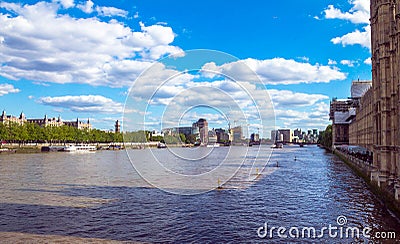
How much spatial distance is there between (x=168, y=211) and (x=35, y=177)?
28298 mm

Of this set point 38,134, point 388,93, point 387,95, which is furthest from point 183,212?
point 38,134

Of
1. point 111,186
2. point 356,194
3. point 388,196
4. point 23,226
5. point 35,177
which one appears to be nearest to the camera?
point 23,226

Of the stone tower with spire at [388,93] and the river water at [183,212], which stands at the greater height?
the stone tower with spire at [388,93]

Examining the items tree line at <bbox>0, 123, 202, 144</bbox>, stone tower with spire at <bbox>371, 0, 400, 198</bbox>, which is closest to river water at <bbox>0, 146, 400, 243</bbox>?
stone tower with spire at <bbox>371, 0, 400, 198</bbox>

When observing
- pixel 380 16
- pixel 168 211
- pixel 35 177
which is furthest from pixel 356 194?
pixel 35 177

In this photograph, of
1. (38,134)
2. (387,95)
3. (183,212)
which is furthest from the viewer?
(38,134)

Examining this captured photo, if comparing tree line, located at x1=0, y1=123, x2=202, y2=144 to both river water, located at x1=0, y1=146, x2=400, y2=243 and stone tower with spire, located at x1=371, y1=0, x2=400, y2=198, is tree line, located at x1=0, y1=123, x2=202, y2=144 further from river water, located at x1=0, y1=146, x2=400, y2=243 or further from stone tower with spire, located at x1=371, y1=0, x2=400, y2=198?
stone tower with spire, located at x1=371, y1=0, x2=400, y2=198

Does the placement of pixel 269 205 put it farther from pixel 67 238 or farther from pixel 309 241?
pixel 67 238

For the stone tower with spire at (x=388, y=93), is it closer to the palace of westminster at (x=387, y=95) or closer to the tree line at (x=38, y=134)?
the palace of westminster at (x=387, y=95)

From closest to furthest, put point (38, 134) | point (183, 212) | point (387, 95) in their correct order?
point (183, 212), point (387, 95), point (38, 134)

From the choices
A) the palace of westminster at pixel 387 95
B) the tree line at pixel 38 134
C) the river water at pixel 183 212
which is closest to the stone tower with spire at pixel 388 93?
the palace of westminster at pixel 387 95

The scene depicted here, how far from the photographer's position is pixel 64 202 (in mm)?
29062

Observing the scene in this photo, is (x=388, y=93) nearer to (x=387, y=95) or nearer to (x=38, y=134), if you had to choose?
(x=387, y=95)

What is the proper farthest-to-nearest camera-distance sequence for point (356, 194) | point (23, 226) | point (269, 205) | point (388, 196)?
point (356, 194) < point (269, 205) < point (388, 196) < point (23, 226)
